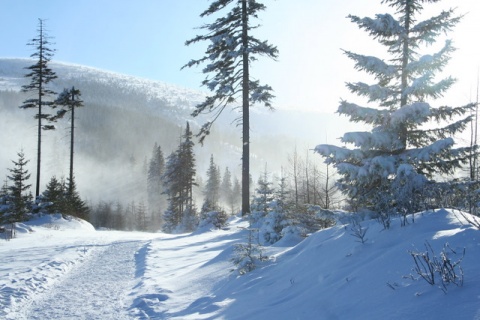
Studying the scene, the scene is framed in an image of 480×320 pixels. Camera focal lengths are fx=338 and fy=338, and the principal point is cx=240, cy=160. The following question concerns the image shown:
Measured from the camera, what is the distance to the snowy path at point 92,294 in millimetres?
5660

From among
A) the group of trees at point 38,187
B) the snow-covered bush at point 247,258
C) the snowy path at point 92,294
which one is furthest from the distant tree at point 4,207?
the snow-covered bush at point 247,258

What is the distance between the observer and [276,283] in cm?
556

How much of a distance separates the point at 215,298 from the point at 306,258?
1.75 m

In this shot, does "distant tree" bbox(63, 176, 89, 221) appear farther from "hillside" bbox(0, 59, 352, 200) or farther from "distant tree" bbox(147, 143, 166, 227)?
"hillside" bbox(0, 59, 352, 200)

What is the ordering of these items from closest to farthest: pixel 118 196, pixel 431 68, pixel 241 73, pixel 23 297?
pixel 23 297
pixel 431 68
pixel 241 73
pixel 118 196

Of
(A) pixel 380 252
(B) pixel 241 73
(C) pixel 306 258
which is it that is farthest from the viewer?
(B) pixel 241 73

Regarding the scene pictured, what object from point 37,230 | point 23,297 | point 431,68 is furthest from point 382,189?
point 37,230

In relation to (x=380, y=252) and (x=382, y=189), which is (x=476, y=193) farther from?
(x=380, y=252)

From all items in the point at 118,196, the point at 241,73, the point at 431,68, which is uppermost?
the point at 241,73

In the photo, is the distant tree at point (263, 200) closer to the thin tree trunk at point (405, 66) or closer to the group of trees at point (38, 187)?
the thin tree trunk at point (405, 66)

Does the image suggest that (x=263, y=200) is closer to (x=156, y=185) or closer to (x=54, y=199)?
(x=54, y=199)

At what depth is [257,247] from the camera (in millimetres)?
7094

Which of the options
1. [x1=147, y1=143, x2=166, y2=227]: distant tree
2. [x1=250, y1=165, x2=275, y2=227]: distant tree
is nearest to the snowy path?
[x1=250, y1=165, x2=275, y2=227]: distant tree

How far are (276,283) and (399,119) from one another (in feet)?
17.2
